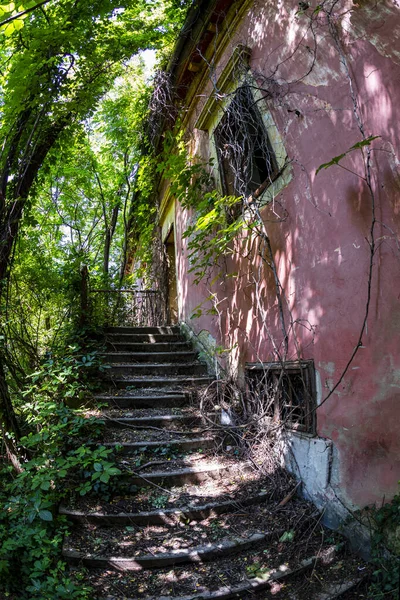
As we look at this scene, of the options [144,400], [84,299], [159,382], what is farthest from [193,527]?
[84,299]

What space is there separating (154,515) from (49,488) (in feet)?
2.72

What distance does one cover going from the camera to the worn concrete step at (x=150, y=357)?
18.2 ft

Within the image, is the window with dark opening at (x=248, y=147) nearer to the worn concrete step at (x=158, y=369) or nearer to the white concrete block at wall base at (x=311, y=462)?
the white concrete block at wall base at (x=311, y=462)

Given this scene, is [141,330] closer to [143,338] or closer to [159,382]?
[143,338]

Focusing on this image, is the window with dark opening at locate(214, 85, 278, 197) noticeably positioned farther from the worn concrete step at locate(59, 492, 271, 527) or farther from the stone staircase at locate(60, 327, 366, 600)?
the worn concrete step at locate(59, 492, 271, 527)

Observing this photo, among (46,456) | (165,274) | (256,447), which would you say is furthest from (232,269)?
(165,274)

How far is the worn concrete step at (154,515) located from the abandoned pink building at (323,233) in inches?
27.4

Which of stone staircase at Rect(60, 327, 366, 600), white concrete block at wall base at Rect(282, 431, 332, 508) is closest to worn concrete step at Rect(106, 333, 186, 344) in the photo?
stone staircase at Rect(60, 327, 366, 600)

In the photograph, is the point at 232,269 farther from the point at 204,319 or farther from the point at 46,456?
the point at 46,456

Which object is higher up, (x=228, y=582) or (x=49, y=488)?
(x=49, y=488)

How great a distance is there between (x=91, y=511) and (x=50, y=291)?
399 centimetres

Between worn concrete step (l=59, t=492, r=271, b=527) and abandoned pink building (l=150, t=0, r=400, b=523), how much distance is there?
0.70 meters

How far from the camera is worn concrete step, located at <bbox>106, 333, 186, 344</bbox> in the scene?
607 cm

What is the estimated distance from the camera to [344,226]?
9.32 feet
